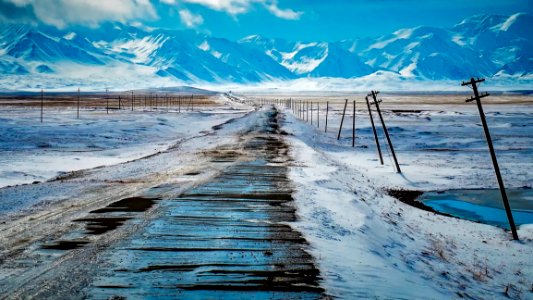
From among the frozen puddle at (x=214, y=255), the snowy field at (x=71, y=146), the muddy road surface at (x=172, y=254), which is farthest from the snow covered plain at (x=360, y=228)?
the snowy field at (x=71, y=146)

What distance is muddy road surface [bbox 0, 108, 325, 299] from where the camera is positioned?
19.2 feet

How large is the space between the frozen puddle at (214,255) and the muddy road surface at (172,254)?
13mm

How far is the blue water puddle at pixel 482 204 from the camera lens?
15.0m

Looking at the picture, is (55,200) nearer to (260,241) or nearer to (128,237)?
(128,237)

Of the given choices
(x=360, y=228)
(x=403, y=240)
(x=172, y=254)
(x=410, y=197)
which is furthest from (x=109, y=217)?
(x=410, y=197)

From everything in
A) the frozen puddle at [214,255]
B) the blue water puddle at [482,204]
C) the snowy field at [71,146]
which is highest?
the snowy field at [71,146]

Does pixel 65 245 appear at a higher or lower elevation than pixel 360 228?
higher

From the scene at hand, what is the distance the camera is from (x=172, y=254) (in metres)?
7.07

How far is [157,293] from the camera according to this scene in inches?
226

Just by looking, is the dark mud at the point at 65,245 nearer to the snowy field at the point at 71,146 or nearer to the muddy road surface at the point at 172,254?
the muddy road surface at the point at 172,254

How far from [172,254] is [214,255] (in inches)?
24.0

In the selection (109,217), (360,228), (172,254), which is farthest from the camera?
(360,228)

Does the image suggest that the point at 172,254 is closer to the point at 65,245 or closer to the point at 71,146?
the point at 65,245

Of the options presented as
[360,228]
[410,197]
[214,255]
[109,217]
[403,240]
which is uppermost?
[109,217]
